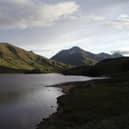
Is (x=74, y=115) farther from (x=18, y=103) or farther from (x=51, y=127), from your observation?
(x=18, y=103)

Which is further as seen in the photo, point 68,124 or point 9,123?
Answer: point 9,123

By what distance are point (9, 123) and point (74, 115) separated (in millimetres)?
13521

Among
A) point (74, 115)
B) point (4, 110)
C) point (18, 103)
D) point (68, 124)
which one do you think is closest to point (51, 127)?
point (68, 124)

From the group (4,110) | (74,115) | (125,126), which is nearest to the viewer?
(125,126)

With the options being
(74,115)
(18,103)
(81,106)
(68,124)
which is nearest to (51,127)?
(68,124)

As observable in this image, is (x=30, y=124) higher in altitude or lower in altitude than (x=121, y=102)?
lower

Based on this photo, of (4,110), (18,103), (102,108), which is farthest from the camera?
(18,103)

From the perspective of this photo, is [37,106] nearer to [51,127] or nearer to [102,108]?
[102,108]

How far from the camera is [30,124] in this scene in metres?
50.2

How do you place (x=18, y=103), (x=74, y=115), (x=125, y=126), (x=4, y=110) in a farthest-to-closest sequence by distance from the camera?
(x=18, y=103), (x=4, y=110), (x=74, y=115), (x=125, y=126)

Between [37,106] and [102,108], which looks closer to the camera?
[102,108]

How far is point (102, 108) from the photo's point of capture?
53.6 m

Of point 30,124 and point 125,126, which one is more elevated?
point 125,126

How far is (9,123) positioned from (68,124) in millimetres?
14123
